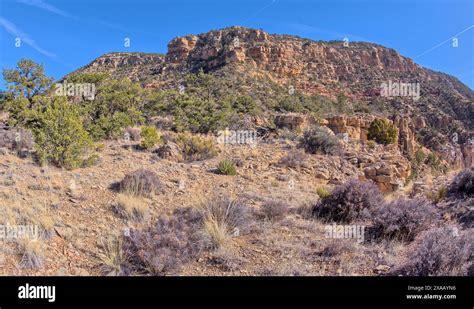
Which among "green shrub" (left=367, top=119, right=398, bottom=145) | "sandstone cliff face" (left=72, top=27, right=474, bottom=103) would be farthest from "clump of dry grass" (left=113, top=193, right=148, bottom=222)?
"sandstone cliff face" (left=72, top=27, right=474, bottom=103)

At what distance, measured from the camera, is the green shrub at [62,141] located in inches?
288

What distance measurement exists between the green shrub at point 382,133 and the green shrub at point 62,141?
16981 millimetres

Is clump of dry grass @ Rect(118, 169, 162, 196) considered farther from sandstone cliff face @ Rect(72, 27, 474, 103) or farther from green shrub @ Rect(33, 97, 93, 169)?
sandstone cliff face @ Rect(72, 27, 474, 103)

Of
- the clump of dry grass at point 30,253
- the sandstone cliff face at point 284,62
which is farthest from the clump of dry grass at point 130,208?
the sandstone cliff face at point 284,62

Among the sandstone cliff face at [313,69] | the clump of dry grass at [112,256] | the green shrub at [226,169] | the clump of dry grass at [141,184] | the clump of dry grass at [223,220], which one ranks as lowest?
the clump of dry grass at [112,256]

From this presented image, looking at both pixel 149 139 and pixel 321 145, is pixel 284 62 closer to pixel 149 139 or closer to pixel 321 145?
pixel 321 145

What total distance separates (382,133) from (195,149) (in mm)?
14331

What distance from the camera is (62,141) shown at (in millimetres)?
7578

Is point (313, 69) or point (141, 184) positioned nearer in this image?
point (141, 184)

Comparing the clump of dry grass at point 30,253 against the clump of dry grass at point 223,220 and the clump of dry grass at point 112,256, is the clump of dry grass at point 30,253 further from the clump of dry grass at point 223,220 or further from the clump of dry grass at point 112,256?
the clump of dry grass at point 223,220

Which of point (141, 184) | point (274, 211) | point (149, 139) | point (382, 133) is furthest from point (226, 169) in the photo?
point (382, 133)

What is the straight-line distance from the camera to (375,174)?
939 centimetres
